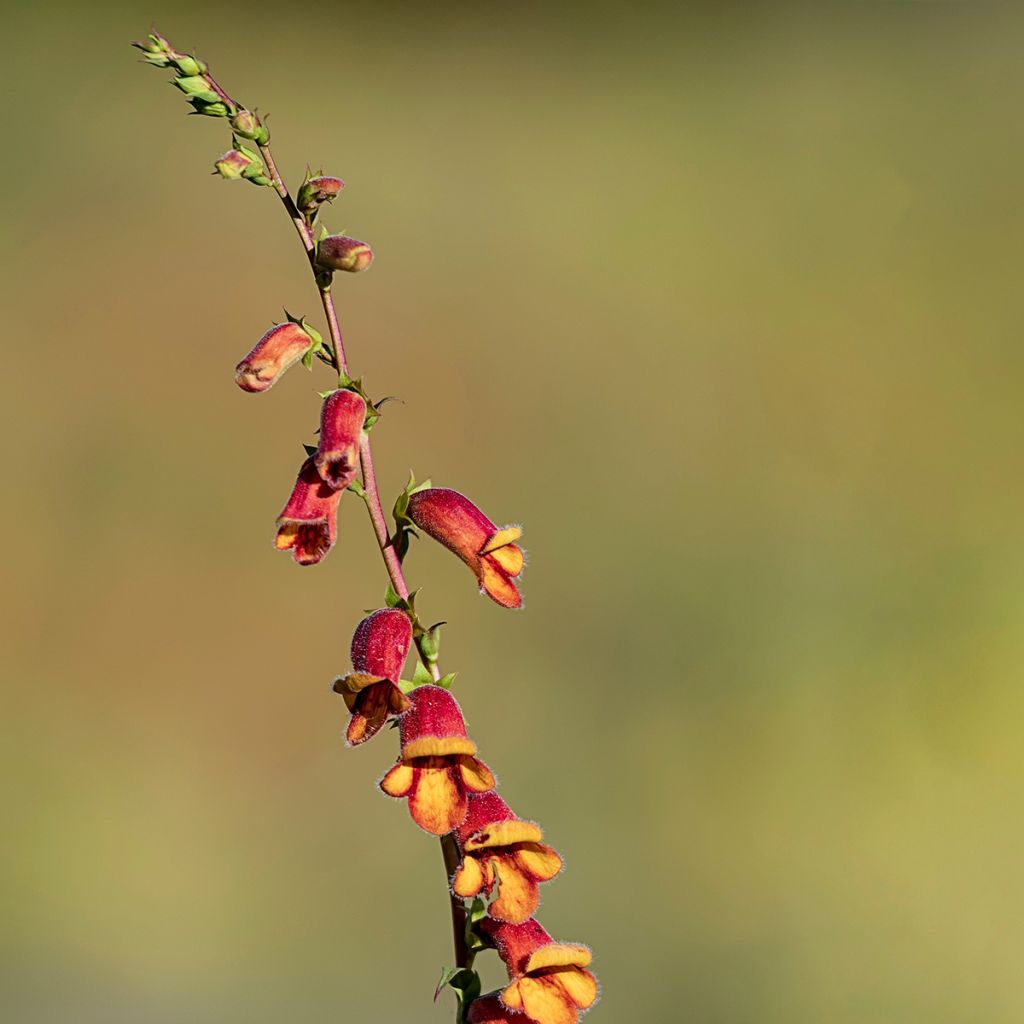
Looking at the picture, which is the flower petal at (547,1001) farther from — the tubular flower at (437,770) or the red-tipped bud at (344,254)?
the red-tipped bud at (344,254)

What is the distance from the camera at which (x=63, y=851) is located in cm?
337

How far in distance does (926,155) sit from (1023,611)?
218cm

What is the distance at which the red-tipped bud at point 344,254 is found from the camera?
2.68 ft

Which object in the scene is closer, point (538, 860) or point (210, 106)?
point (538, 860)

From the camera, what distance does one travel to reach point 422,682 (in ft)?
2.87

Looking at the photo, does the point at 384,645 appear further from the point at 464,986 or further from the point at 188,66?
the point at 188,66

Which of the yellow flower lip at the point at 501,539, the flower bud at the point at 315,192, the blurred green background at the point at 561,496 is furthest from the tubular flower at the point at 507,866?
the blurred green background at the point at 561,496

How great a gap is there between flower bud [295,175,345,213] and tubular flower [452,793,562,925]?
0.46 metres

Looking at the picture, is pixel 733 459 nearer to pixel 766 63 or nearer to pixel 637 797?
pixel 637 797

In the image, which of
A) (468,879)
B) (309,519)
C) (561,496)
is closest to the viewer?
(468,879)

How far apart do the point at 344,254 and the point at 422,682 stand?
0.32m

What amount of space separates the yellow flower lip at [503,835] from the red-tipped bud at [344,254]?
39 centimetres

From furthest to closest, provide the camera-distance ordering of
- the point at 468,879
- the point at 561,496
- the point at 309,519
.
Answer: the point at 561,496
the point at 309,519
the point at 468,879

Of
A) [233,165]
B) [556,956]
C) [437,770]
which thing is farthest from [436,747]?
[233,165]
